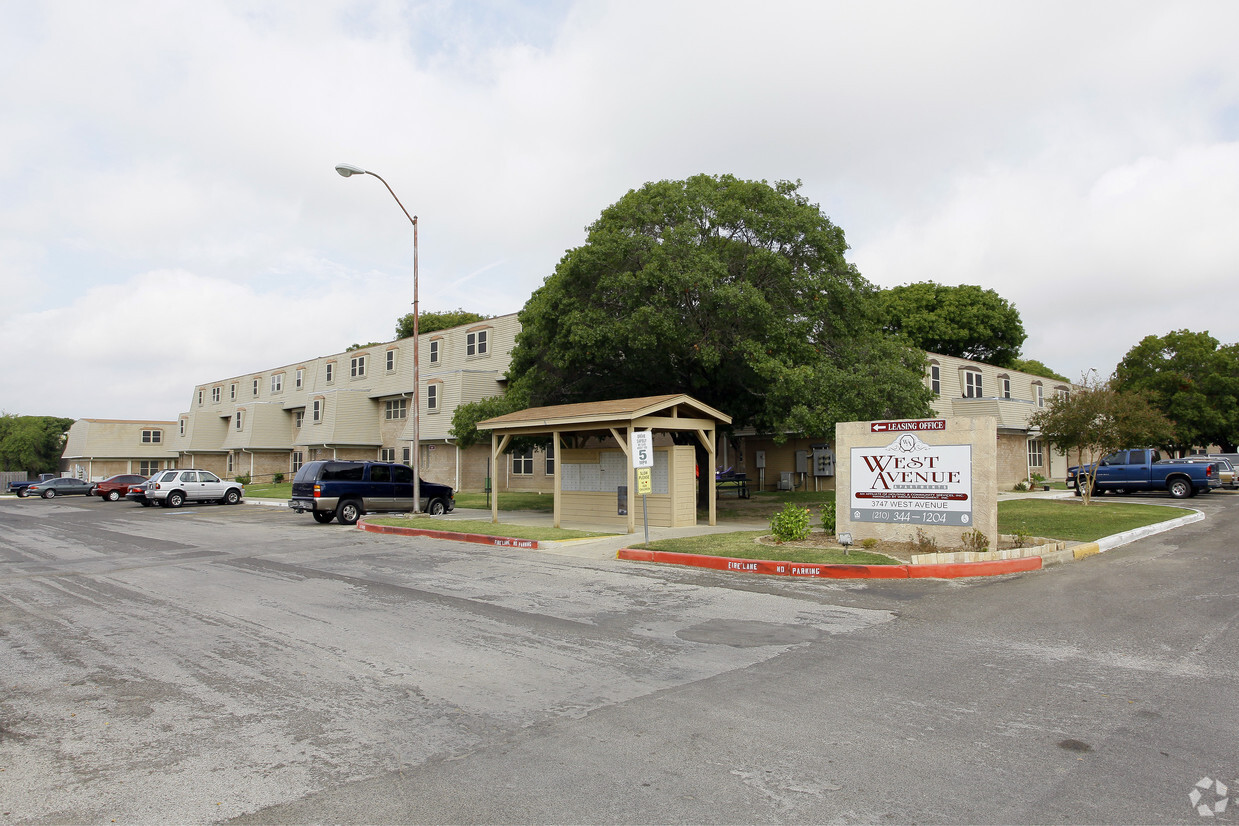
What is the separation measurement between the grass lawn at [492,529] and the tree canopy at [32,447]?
8284cm

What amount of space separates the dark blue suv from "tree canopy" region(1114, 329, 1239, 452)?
41035 mm

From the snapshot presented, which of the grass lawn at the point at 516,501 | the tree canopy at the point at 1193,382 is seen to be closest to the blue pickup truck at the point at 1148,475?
the tree canopy at the point at 1193,382

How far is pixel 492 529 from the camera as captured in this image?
19.1 meters

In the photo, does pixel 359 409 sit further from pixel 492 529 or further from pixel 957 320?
pixel 957 320

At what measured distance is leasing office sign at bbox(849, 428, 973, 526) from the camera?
13.4 metres

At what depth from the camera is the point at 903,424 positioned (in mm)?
14000

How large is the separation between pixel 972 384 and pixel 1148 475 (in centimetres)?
1076

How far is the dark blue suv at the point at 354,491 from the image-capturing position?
77.1 ft

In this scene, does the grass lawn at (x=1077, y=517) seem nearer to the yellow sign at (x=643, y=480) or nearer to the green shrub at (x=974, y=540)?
the green shrub at (x=974, y=540)

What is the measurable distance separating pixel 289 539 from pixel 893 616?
48.6 ft

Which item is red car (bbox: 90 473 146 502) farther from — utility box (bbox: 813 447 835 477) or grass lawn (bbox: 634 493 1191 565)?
grass lawn (bbox: 634 493 1191 565)

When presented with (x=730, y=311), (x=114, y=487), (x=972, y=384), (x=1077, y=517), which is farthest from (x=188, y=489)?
(x=972, y=384)

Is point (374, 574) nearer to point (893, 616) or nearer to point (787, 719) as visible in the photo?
point (893, 616)

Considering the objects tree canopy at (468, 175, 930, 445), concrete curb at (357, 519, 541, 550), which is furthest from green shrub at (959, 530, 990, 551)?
concrete curb at (357, 519, 541, 550)
